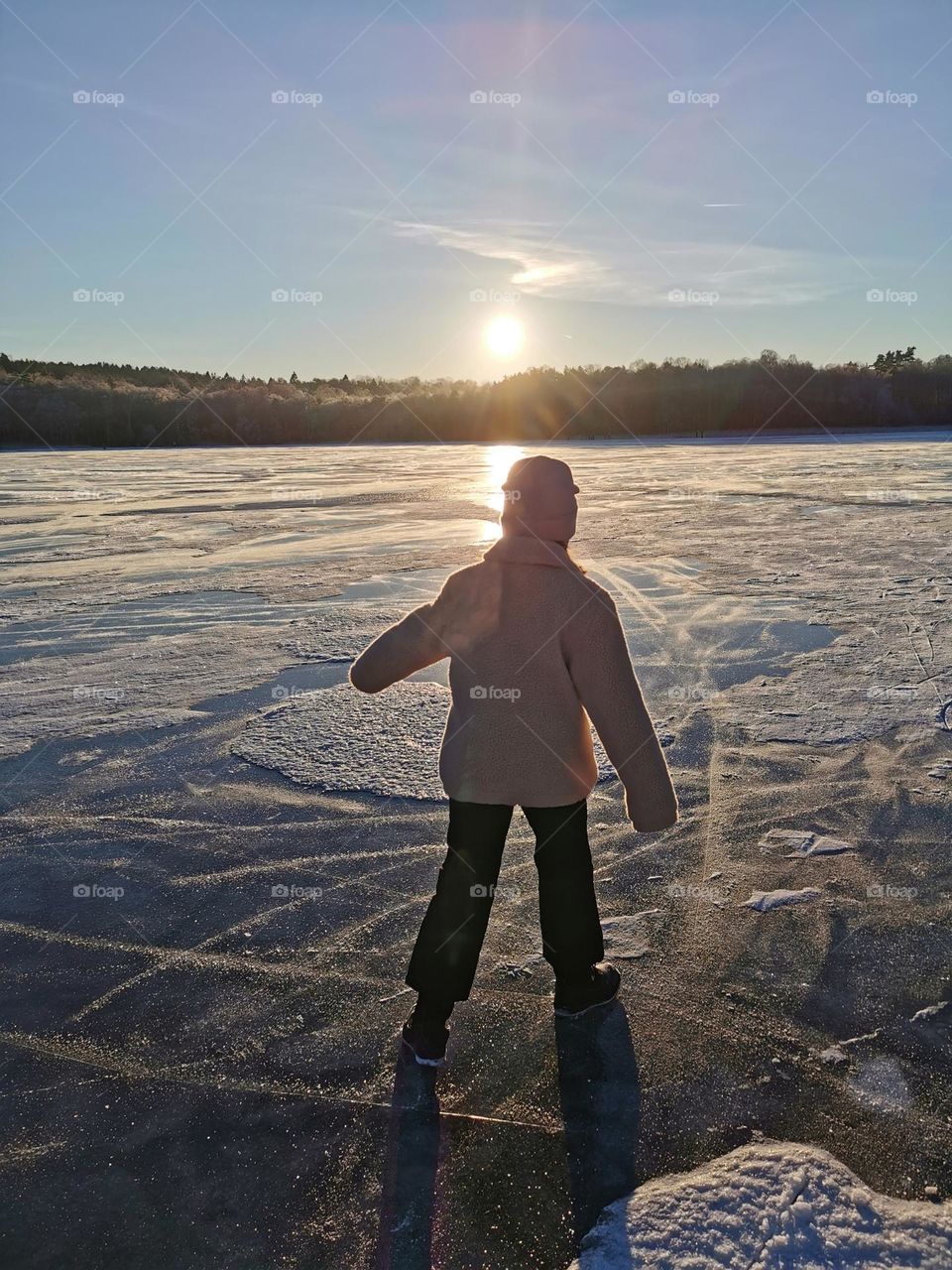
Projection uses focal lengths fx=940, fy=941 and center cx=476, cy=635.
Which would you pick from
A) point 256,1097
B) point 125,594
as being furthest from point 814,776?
point 125,594

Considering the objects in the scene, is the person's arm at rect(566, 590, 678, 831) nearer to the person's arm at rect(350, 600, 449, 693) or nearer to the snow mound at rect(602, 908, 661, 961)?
the person's arm at rect(350, 600, 449, 693)

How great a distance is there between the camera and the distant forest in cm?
4612

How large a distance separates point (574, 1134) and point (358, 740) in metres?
2.74

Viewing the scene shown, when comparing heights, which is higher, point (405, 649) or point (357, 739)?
point (405, 649)

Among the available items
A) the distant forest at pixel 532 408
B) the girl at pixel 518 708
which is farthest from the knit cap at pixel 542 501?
the distant forest at pixel 532 408

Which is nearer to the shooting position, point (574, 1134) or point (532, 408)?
point (574, 1134)

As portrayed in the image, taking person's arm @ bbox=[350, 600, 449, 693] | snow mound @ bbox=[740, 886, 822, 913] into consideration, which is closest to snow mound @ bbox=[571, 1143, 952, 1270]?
snow mound @ bbox=[740, 886, 822, 913]

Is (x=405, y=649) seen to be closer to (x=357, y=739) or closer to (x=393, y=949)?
(x=393, y=949)

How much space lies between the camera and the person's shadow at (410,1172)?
6.54 ft

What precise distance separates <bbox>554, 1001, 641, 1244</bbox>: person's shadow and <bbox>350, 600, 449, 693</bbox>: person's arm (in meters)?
1.14

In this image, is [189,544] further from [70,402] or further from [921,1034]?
[70,402]

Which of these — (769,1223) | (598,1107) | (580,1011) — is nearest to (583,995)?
(580,1011)

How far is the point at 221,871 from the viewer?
361 centimetres

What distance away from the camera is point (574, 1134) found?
2297 mm
